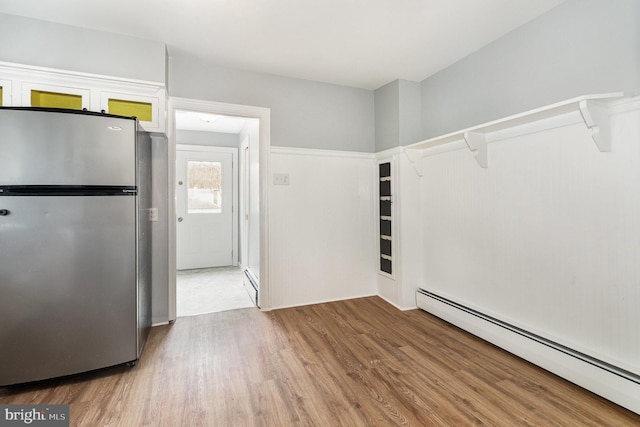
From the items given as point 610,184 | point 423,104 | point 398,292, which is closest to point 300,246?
point 398,292

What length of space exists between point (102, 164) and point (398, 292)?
9.32ft

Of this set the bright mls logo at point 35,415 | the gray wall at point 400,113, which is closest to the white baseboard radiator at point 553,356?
the gray wall at point 400,113

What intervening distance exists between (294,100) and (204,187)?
2.77 meters

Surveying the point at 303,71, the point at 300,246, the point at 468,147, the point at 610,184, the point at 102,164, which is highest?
the point at 303,71

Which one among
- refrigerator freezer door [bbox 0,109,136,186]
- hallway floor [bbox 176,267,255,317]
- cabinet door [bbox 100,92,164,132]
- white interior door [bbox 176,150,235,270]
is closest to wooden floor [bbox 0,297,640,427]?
hallway floor [bbox 176,267,255,317]

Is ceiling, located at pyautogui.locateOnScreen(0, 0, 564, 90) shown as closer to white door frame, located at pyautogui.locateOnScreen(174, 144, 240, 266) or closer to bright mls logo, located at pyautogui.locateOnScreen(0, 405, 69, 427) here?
white door frame, located at pyautogui.locateOnScreen(174, 144, 240, 266)

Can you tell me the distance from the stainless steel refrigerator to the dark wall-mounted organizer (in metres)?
2.41

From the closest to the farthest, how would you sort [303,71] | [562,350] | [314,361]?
1. [562,350]
2. [314,361]
3. [303,71]

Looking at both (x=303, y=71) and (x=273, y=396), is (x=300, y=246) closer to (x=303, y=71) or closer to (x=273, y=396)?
(x=273, y=396)

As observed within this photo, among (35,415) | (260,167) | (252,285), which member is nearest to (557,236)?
(260,167)

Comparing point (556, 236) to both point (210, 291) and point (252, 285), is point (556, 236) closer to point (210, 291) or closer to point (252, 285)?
point (252, 285)

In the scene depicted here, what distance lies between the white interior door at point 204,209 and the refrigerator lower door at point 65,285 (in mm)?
3203

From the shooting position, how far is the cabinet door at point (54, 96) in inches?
83.1

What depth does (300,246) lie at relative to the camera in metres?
3.19
